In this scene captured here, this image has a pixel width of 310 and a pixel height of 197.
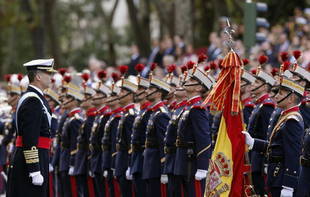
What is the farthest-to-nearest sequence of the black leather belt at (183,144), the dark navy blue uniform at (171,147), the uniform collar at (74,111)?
the uniform collar at (74,111) < the dark navy blue uniform at (171,147) < the black leather belt at (183,144)

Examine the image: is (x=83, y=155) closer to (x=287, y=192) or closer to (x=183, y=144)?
(x=183, y=144)

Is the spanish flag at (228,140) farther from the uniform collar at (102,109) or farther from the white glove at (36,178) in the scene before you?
the uniform collar at (102,109)

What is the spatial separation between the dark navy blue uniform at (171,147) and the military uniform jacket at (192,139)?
10.7 inches

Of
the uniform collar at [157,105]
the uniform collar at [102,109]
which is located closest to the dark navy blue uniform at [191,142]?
the uniform collar at [157,105]

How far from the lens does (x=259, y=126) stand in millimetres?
12859

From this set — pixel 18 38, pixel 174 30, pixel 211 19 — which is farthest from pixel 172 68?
pixel 18 38

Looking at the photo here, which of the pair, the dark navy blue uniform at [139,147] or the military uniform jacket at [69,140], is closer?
the dark navy blue uniform at [139,147]

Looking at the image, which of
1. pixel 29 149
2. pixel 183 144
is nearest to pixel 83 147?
pixel 183 144

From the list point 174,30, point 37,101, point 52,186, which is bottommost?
point 52,186

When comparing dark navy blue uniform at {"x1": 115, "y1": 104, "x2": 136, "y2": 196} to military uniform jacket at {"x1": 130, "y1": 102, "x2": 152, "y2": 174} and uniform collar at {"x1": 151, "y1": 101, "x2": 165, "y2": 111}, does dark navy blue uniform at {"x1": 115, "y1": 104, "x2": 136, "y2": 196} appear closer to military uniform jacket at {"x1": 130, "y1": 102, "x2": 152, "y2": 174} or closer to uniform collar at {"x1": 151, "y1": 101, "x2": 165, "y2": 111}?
military uniform jacket at {"x1": 130, "y1": 102, "x2": 152, "y2": 174}

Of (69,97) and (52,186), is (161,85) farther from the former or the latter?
(52,186)

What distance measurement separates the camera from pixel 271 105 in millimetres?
12961

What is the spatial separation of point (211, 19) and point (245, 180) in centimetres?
2741

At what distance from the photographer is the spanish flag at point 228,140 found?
36.0 feet
